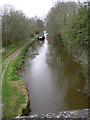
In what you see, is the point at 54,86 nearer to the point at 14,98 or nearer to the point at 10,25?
the point at 14,98

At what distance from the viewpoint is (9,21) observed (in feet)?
80.4

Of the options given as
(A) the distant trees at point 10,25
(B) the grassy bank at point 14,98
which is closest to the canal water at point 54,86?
(B) the grassy bank at point 14,98

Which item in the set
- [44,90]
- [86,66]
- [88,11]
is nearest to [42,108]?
[44,90]

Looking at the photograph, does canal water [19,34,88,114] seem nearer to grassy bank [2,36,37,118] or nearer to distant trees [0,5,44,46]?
grassy bank [2,36,37,118]

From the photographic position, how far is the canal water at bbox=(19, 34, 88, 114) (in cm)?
902

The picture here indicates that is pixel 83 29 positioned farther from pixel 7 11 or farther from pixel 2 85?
pixel 7 11

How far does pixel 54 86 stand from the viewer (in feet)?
37.9

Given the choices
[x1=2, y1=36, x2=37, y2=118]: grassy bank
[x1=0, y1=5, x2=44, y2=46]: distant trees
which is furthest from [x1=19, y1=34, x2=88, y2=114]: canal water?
[x1=0, y1=5, x2=44, y2=46]: distant trees

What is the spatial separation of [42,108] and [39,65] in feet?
29.1

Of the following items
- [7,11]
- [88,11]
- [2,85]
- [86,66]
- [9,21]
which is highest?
[7,11]

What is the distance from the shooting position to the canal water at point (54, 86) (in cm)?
902

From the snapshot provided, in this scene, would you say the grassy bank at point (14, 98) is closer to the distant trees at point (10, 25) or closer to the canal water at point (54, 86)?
the canal water at point (54, 86)

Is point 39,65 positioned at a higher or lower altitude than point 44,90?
higher

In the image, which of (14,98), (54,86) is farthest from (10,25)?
(14,98)
